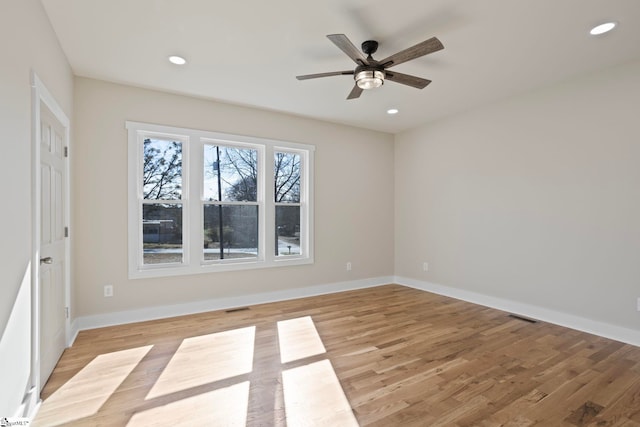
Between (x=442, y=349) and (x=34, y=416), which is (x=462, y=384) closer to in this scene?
(x=442, y=349)

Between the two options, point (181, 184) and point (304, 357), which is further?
point (181, 184)

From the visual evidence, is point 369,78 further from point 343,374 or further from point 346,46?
point 343,374

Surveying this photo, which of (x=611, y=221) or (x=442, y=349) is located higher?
(x=611, y=221)

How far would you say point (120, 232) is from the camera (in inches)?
145

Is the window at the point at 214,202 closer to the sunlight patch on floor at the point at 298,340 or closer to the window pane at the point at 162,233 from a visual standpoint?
the window pane at the point at 162,233

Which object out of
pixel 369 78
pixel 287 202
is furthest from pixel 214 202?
pixel 369 78

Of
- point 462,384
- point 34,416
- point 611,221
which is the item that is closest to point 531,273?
point 611,221

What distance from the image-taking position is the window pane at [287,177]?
4840 millimetres

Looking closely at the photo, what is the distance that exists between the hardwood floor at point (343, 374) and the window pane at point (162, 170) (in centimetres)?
157

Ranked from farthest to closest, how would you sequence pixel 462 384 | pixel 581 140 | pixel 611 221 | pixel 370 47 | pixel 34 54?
pixel 581 140 < pixel 611 221 < pixel 370 47 < pixel 462 384 < pixel 34 54

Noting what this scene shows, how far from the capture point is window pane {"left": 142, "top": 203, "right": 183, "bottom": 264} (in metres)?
3.89

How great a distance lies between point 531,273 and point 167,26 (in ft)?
15.4

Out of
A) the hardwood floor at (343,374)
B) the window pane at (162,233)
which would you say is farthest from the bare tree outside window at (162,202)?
the hardwood floor at (343,374)

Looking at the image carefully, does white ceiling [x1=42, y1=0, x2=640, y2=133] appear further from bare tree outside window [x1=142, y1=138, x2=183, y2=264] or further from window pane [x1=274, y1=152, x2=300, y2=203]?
window pane [x1=274, y1=152, x2=300, y2=203]
